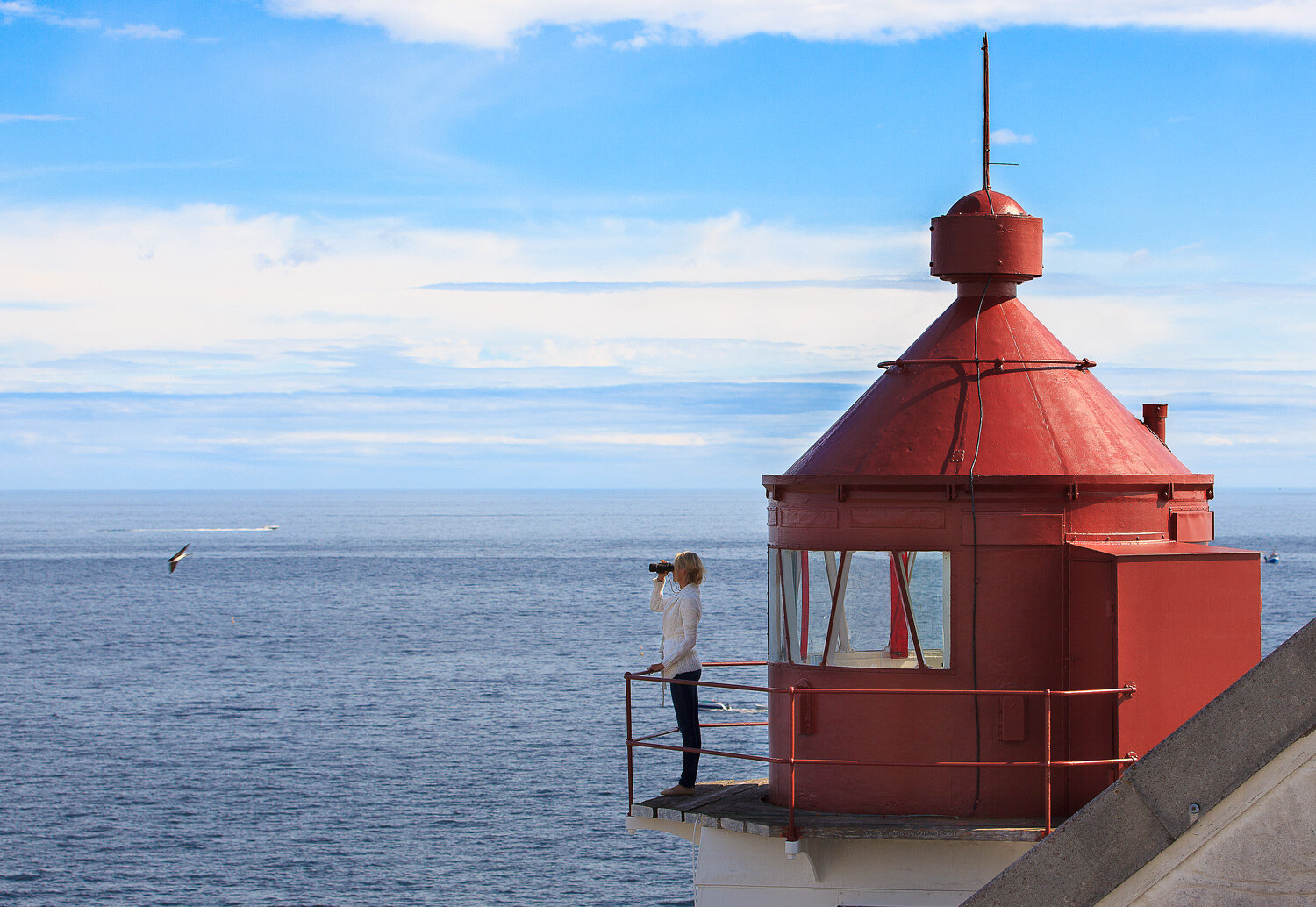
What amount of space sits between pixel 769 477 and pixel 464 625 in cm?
7129

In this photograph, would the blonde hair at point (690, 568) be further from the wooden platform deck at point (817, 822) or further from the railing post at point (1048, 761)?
the railing post at point (1048, 761)

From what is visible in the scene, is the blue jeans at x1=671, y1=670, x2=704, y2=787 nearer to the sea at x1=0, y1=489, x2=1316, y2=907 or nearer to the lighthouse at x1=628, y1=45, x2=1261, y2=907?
the lighthouse at x1=628, y1=45, x2=1261, y2=907

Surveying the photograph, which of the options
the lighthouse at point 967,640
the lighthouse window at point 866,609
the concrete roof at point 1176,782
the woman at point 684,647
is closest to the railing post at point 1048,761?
the lighthouse at point 967,640

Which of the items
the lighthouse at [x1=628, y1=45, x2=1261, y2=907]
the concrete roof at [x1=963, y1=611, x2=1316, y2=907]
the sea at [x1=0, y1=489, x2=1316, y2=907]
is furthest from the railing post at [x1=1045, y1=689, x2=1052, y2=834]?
the sea at [x1=0, y1=489, x2=1316, y2=907]

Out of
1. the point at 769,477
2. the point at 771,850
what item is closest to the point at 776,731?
the point at 771,850

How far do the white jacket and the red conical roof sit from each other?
1305 mm

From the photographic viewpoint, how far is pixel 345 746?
43875mm

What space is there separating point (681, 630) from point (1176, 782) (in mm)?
5755

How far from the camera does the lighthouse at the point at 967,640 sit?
9109 millimetres

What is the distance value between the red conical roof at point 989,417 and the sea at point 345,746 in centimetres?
2219

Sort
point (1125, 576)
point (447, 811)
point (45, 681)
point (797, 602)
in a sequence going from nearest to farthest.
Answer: point (1125, 576) → point (797, 602) → point (447, 811) → point (45, 681)

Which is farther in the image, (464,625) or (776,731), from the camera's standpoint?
(464,625)

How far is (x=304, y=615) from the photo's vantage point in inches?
3438

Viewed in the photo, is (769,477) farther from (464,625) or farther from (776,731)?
(464,625)
